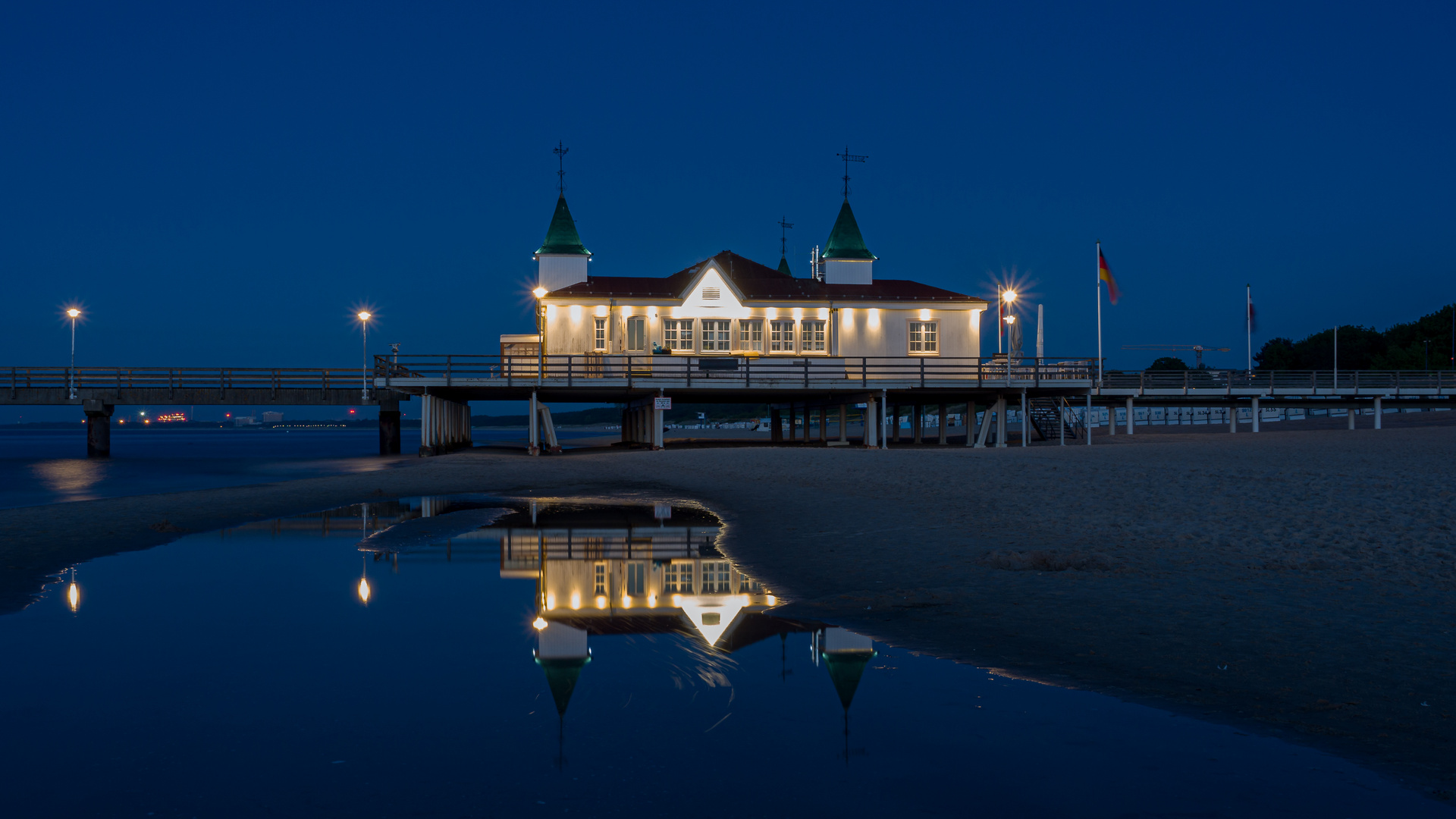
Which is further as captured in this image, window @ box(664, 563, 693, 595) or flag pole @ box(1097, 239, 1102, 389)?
flag pole @ box(1097, 239, 1102, 389)

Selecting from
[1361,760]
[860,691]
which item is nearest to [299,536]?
[860,691]

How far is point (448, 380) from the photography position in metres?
33.1

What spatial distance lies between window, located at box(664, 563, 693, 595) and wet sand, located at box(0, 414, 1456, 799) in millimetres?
800

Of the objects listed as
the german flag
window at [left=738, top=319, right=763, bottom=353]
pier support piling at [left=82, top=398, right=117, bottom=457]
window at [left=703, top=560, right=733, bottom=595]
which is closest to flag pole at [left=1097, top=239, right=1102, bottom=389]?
the german flag

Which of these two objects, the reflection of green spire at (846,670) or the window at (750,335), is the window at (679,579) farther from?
the window at (750,335)

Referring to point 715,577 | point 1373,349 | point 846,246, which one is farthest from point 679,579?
point 1373,349

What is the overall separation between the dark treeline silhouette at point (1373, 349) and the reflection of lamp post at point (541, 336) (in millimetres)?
71625

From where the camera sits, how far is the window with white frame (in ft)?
120

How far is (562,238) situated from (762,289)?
10.2 metres

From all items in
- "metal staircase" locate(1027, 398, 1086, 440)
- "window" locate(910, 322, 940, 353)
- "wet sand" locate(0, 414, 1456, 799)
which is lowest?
"wet sand" locate(0, 414, 1456, 799)

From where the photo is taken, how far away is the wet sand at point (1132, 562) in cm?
611

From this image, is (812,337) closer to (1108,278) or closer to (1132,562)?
(1108,278)

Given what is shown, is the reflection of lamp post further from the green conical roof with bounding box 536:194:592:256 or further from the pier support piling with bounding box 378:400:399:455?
the pier support piling with bounding box 378:400:399:455

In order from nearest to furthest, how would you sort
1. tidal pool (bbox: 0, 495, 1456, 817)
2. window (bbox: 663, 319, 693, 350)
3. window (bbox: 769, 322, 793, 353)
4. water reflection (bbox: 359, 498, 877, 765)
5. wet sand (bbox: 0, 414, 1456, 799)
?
tidal pool (bbox: 0, 495, 1456, 817), wet sand (bbox: 0, 414, 1456, 799), water reflection (bbox: 359, 498, 877, 765), window (bbox: 663, 319, 693, 350), window (bbox: 769, 322, 793, 353)
